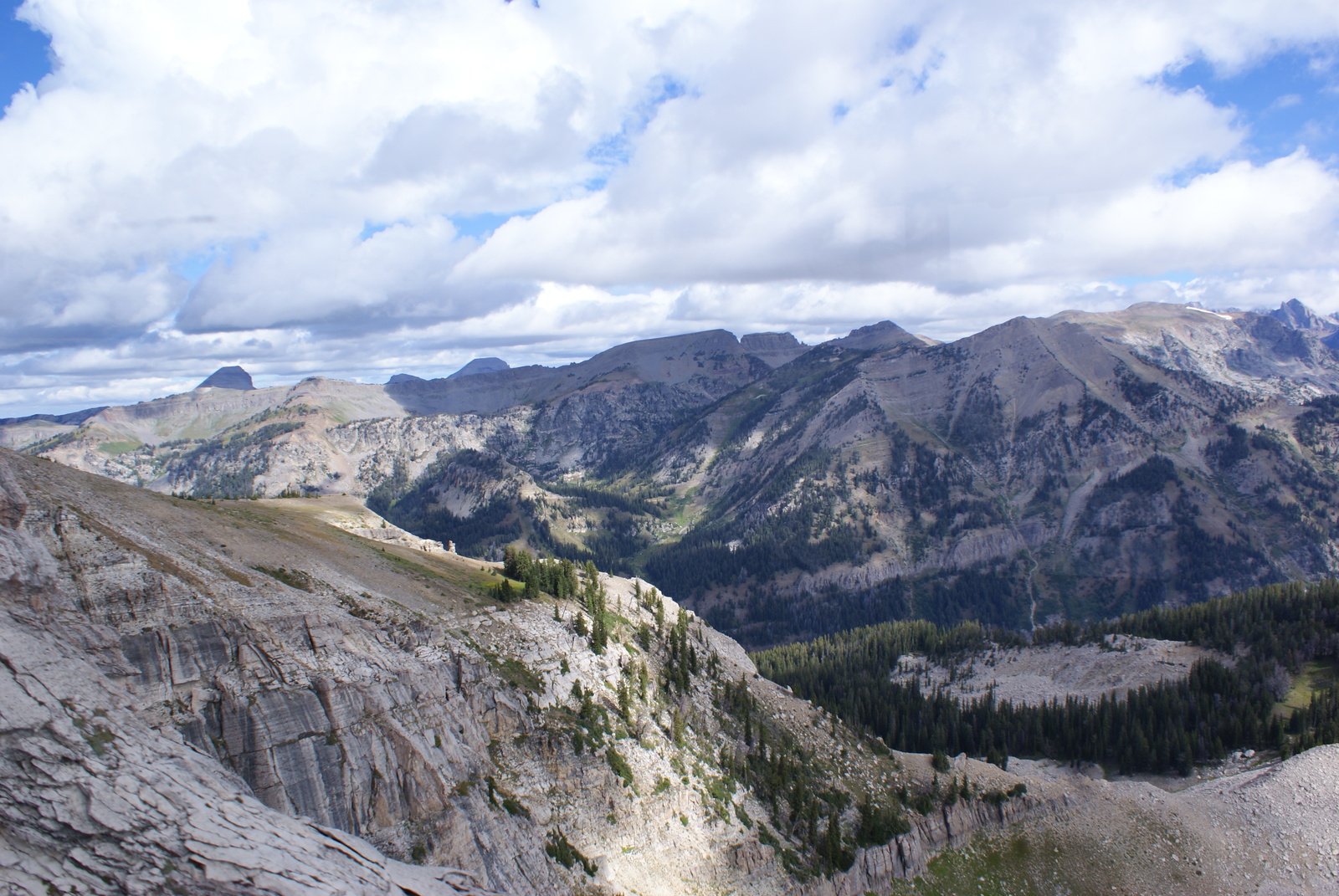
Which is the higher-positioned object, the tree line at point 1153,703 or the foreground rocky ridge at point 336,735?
the foreground rocky ridge at point 336,735

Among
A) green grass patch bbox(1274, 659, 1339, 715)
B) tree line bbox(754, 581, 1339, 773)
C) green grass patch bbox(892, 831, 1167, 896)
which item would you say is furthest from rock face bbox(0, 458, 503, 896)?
green grass patch bbox(1274, 659, 1339, 715)

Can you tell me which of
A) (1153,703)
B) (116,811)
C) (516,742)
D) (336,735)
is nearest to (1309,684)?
(1153,703)

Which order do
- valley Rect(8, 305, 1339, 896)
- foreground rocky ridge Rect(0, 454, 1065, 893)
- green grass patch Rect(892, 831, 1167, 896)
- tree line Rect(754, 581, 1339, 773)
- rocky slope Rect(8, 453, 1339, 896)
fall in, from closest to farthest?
foreground rocky ridge Rect(0, 454, 1065, 893) < rocky slope Rect(8, 453, 1339, 896) < valley Rect(8, 305, 1339, 896) < green grass patch Rect(892, 831, 1167, 896) < tree line Rect(754, 581, 1339, 773)

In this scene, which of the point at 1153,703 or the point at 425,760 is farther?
the point at 1153,703

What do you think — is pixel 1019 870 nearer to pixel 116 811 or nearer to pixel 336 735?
pixel 336 735

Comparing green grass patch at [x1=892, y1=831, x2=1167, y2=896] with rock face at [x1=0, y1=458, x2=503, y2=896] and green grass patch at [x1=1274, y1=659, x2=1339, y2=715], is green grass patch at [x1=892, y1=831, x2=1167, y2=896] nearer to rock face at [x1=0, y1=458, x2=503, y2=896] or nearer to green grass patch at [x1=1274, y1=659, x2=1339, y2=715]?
green grass patch at [x1=1274, y1=659, x2=1339, y2=715]

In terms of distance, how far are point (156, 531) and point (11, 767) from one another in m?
36.5

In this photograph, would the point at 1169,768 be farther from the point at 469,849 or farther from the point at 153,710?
the point at 153,710

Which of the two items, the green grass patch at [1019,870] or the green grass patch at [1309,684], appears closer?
the green grass patch at [1019,870]

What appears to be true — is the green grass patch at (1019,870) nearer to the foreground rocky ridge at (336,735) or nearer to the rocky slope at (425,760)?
the rocky slope at (425,760)

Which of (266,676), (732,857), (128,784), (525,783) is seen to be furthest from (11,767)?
(732,857)

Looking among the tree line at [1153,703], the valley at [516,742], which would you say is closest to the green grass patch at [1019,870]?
the valley at [516,742]

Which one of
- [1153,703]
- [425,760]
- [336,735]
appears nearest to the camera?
[336,735]

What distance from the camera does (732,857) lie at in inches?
2584
